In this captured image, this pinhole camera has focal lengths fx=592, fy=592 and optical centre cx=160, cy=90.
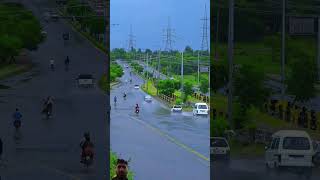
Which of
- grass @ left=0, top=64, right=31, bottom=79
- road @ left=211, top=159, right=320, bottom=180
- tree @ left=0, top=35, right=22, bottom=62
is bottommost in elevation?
road @ left=211, top=159, right=320, bottom=180

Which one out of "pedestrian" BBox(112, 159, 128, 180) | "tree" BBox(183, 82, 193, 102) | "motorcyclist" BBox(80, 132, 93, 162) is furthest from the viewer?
"tree" BBox(183, 82, 193, 102)

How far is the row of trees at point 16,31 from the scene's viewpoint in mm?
9727

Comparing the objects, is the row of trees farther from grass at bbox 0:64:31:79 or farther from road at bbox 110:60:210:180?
road at bbox 110:60:210:180

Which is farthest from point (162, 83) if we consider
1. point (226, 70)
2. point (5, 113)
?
point (5, 113)

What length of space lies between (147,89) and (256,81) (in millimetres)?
1967

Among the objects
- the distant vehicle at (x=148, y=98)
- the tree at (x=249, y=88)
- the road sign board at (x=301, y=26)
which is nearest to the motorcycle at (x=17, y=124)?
the distant vehicle at (x=148, y=98)

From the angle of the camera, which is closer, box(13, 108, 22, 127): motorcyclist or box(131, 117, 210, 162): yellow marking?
box(13, 108, 22, 127): motorcyclist

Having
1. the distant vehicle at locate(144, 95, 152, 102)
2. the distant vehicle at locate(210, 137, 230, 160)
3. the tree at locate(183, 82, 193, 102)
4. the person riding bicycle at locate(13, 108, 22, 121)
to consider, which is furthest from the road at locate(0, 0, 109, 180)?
the distant vehicle at locate(210, 137, 230, 160)

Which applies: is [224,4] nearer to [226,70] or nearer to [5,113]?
[226,70]

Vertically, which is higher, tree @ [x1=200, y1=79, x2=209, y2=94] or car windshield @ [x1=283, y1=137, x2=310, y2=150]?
tree @ [x1=200, y1=79, x2=209, y2=94]

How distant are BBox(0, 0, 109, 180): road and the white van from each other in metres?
2.82

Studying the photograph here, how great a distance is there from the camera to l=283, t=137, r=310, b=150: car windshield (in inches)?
381

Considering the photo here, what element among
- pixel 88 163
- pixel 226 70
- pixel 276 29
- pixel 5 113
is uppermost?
pixel 276 29

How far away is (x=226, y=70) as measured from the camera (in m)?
9.93
